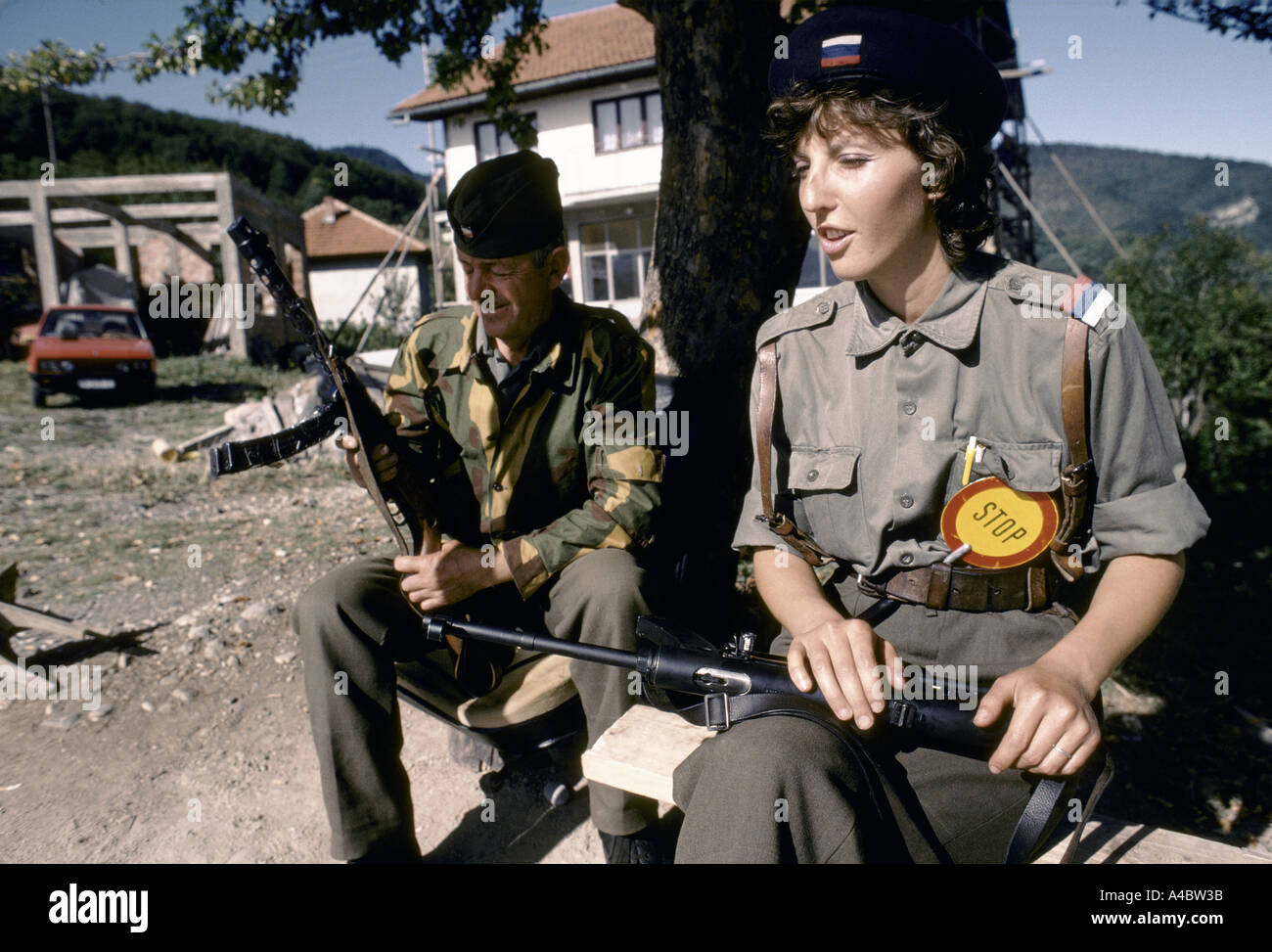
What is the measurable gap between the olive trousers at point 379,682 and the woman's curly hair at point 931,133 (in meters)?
1.30

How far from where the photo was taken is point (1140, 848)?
1.92 m

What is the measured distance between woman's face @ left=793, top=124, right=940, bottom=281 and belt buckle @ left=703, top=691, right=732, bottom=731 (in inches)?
39.5

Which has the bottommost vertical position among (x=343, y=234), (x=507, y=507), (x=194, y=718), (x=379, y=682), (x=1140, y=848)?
(x=194, y=718)

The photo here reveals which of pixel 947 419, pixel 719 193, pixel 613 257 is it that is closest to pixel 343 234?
pixel 613 257

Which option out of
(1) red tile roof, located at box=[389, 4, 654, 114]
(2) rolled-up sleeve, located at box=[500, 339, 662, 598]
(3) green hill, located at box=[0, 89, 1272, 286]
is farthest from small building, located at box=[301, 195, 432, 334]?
(2) rolled-up sleeve, located at box=[500, 339, 662, 598]

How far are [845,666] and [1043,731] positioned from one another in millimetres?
366

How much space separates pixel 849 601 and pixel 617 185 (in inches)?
970

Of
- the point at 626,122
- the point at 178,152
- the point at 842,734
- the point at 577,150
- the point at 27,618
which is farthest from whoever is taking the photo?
the point at 178,152

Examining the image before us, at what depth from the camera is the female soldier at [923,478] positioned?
1.52 m

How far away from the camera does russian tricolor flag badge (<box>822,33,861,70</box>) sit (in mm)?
1818

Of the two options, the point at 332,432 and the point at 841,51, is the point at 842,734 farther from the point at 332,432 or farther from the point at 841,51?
the point at 332,432

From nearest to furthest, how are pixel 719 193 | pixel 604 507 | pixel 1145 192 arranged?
pixel 604 507 → pixel 719 193 → pixel 1145 192
